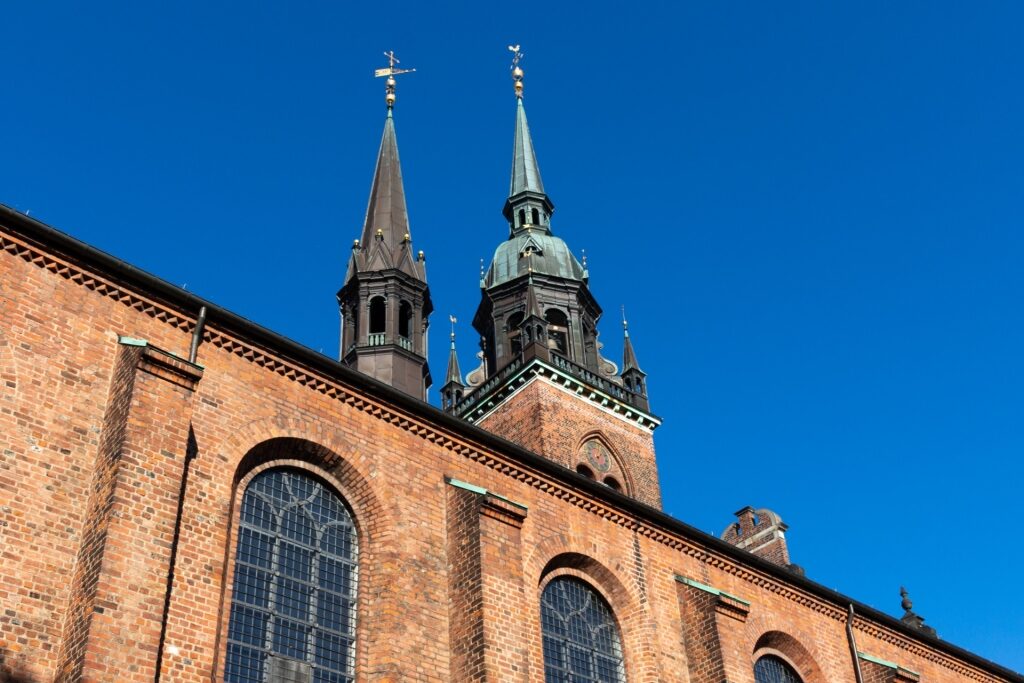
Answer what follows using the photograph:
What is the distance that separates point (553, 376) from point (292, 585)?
2190cm

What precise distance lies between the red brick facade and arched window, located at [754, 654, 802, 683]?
22 cm

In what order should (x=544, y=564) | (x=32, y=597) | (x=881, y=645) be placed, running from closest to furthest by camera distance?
(x=32, y=597) → (x=544, y=564) → (x=881, y=645)

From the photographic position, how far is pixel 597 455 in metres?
38.0

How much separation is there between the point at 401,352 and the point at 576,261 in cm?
1656

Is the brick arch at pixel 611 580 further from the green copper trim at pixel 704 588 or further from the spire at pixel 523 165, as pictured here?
the spire at pixel 523 165

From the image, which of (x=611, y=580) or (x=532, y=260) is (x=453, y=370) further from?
(x=611, y=580)

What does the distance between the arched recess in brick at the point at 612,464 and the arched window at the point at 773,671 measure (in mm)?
12789

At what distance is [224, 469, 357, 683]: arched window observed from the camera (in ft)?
51.9

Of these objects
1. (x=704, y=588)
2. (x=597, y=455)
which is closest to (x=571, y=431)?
(x=597, y=455)

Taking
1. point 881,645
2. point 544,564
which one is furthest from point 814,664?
point 544,564

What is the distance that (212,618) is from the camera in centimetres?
1480

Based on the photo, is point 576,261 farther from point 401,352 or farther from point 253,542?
point 253,542

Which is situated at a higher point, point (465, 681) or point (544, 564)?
point (544, 564)

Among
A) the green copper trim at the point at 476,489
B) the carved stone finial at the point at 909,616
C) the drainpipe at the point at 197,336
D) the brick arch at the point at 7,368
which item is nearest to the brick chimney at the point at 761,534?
the carved stone finial at the point at 909,616
